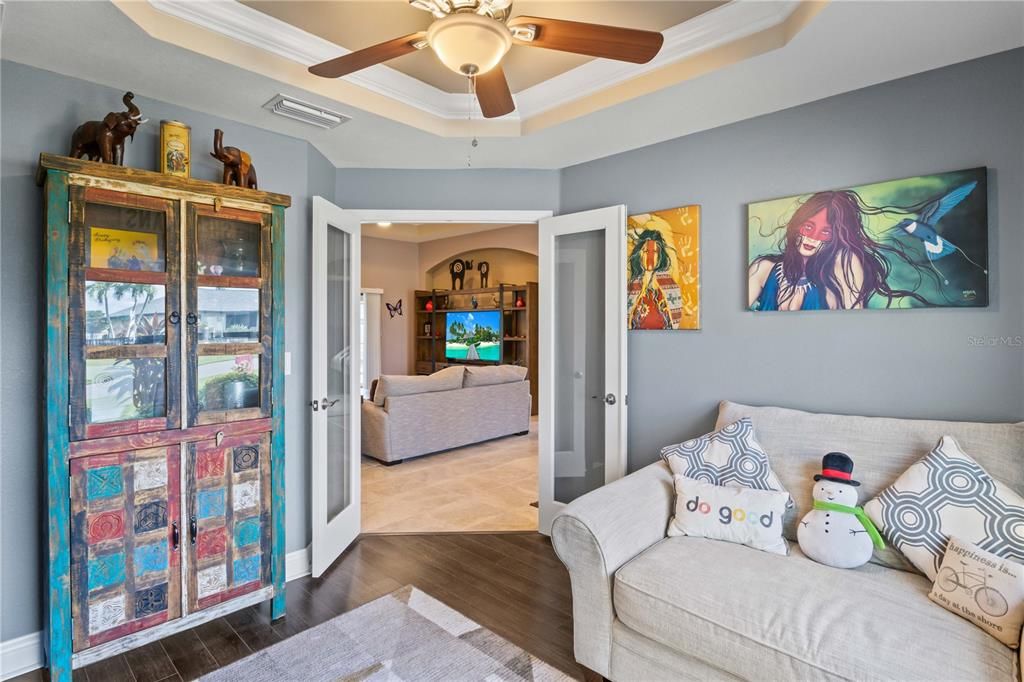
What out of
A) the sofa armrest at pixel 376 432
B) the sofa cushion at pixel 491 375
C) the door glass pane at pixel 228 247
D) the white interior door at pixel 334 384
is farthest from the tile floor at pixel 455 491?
the door glass pane at pixel 228 247

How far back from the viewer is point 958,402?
2.23m

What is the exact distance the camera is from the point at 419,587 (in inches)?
112

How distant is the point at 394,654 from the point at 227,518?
949mm

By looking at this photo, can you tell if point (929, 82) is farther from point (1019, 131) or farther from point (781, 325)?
point (781, 325)

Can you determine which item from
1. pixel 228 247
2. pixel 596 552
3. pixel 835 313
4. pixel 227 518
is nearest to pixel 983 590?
pixel 596 552

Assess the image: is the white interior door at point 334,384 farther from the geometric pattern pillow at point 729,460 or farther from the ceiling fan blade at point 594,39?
the geometric pattern pillow at point 729,460

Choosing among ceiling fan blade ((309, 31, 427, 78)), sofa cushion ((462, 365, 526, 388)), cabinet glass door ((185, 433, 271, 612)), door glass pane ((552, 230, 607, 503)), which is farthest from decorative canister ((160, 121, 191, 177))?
sofa cushion ((462, 365, 526, 388))

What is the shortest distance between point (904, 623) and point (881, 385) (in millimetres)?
Result: 1169

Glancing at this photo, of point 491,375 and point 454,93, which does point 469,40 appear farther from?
point 491,375

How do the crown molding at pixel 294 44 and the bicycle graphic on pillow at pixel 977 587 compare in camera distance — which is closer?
the bicycle graphic on pillow at pixel 977 587

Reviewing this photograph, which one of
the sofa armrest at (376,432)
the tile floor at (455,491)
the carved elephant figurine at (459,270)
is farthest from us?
the carved elephant figurine at (459,270)

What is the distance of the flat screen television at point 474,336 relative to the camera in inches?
321

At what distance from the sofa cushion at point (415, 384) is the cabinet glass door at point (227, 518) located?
276 centimetres

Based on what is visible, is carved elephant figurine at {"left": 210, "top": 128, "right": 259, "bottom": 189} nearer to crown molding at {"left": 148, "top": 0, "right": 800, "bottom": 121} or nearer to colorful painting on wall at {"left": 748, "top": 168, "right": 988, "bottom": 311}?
crown molding at {"left": 148, "top": 0, "right": 800, "bottom": 121}
